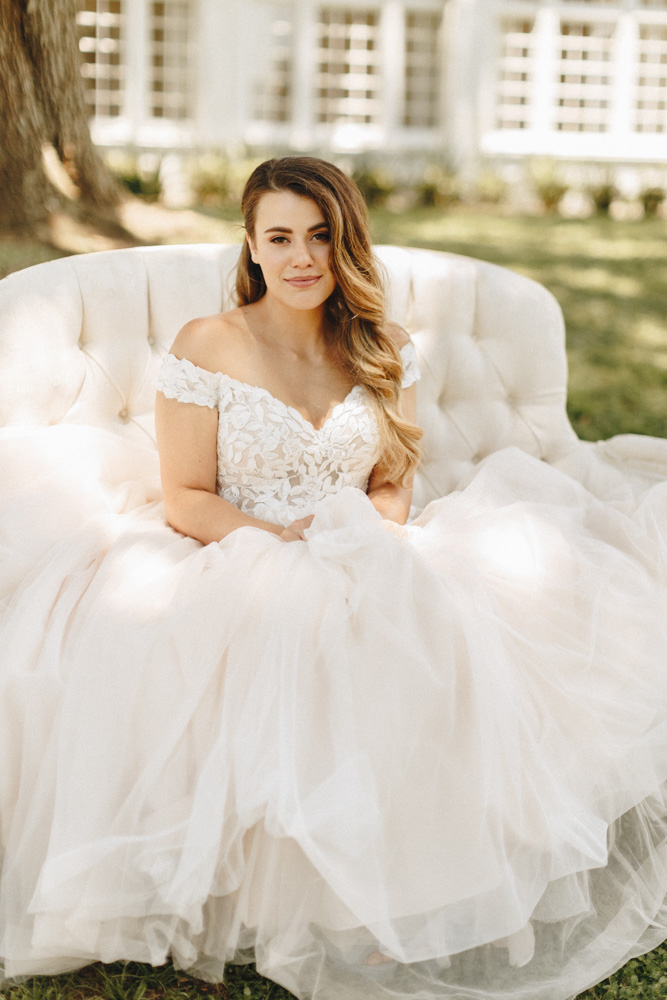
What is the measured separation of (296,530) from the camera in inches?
101

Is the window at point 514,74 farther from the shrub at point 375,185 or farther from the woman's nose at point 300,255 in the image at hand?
the woman's nose at point 300,255

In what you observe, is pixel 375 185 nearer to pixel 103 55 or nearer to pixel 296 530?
pixel 103 55

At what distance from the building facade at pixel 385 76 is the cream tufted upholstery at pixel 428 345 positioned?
9.18 m

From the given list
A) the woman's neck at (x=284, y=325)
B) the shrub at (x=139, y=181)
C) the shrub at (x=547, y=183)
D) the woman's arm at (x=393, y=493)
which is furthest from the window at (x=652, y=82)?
the woman's neck at (x=284, y=325)

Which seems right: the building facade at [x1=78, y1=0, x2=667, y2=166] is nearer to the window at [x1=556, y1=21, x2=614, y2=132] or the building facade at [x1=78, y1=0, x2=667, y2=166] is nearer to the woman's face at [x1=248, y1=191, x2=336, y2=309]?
the window at [x1=556, y1=21, x2=614, y2=132]

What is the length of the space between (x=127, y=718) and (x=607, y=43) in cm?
1360

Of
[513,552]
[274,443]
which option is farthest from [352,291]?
[513,552]

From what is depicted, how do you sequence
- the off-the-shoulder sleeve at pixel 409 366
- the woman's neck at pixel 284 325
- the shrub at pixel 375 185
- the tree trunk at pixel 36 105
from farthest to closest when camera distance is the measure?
1. the shrub at pixel 375 185
2. the tree trunk at pixel 36 105
3. the off-the-shoulder sleeve at pixel 409 366
4. the woman's neck at pixel 284 325

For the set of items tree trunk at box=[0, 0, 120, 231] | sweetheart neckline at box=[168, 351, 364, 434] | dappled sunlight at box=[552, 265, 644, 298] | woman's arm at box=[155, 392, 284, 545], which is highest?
tree trunk at box=[0, 0, 120, 231]

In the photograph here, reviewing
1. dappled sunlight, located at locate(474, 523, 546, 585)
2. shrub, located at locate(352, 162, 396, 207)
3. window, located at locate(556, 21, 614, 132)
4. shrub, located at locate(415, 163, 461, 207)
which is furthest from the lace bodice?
window, located at locate(556, 21, 614, 132)

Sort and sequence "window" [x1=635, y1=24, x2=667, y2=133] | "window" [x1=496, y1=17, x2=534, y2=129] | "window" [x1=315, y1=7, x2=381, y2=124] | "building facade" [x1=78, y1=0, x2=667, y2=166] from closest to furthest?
1. "building facade" [x1=78, y1=0, x2=667, y2=166]
2. "window" [x1=315, y1=7, x2=381, y2=124]
3. "window" [x1=496, y1=17, x2=534, y2=129]
4. "window" [x1=635, y1=24, x2=667, y2=133]

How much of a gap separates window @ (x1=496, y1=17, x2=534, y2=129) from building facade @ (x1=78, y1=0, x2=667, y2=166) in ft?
0.06

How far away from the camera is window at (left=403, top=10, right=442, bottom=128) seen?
42.9 feet

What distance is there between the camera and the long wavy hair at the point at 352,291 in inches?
105
